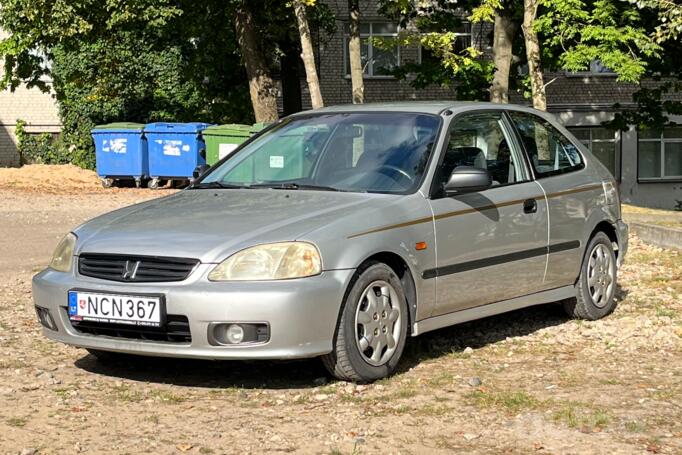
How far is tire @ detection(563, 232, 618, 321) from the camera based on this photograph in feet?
29.8

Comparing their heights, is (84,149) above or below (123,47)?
below

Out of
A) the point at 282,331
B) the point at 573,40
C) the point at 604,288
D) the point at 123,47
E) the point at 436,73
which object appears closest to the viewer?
the point at 282,331

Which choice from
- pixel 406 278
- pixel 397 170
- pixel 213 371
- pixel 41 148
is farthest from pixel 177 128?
pixel 406 278

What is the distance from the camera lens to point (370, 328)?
22.9 feet

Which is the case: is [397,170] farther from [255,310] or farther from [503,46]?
[503,46]

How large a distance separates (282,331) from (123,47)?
31419 mm

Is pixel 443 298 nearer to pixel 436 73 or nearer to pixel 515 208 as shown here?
pixel 515 208

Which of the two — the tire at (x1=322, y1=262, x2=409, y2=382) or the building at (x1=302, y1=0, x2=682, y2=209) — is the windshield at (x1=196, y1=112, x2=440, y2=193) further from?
the building at (x1=302, y1=0, x2=682, y2=209)

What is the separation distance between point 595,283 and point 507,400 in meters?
2.89

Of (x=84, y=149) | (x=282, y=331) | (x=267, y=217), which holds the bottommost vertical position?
(x=84, y=149)

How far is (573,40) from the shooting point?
28391 millimetres

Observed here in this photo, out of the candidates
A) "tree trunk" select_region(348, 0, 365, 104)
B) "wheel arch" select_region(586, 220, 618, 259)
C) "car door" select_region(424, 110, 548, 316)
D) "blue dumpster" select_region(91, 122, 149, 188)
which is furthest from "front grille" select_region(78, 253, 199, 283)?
"blue dumpster" select_region(91, 122, 149, 188)

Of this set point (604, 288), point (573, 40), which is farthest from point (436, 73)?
point (604, 288)

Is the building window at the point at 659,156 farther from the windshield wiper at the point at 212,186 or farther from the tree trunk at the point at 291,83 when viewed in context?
the windshield wiper at the point at 212,186
